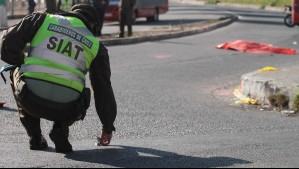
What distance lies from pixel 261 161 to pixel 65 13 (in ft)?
7.75

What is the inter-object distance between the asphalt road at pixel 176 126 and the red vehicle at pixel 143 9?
47.7 feet

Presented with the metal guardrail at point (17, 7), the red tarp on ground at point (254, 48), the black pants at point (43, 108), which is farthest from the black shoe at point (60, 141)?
the metal guardrail at point (17, 7)

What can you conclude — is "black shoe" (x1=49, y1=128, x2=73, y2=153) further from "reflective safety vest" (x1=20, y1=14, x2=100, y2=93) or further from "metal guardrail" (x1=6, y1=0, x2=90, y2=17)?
"metal guardrail" (x1=6, y1=0, x2=90, y2=17)

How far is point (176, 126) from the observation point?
32.6 feet

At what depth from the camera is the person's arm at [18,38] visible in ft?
24.9

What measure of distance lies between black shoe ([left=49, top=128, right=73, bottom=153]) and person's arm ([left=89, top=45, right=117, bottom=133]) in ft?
1.40

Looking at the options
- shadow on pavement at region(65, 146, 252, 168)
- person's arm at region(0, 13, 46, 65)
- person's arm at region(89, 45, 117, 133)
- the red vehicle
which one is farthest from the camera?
the red vehicle

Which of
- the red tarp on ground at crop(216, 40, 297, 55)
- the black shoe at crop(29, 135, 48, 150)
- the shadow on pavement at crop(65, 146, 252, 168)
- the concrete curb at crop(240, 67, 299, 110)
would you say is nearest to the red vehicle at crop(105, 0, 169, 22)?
the red tarp on ground at crop(216, 40, 297, 55)

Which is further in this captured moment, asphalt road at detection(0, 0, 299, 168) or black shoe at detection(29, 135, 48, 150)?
black shoe at detection(29, 135, 48, 150)

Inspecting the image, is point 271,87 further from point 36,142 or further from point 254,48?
point 254,48

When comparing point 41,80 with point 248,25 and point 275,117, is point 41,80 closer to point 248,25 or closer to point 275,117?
point 275,117

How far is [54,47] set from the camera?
7613 mm

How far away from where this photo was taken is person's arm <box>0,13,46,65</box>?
760 cm

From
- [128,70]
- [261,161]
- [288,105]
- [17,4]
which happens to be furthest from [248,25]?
[261,161]
